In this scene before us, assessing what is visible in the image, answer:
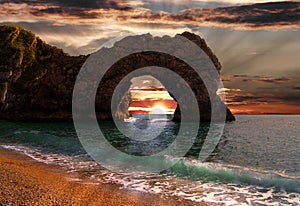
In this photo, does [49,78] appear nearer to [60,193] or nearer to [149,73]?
[149,73]

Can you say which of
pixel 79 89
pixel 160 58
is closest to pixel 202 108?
pixel 160 58

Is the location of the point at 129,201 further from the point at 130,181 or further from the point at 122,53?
the point at 122,53

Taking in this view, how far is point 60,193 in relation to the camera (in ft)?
41.2

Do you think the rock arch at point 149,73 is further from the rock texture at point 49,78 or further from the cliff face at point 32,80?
the cliff face at point 32,80

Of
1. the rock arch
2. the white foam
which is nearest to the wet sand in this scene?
the white foam

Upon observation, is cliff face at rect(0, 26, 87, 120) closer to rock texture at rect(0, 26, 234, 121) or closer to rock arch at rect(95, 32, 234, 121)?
rock texture at rect(0, 26, 234, 121)

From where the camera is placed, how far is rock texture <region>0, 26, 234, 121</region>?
82188 mm

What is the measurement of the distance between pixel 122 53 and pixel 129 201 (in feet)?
253

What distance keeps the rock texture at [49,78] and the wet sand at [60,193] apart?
233 ft

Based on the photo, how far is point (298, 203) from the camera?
1347 cm

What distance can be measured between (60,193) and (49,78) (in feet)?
255

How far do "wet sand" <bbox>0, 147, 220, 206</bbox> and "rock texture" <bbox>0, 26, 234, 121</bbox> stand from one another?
71.1m

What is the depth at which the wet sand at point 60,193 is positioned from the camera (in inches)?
442

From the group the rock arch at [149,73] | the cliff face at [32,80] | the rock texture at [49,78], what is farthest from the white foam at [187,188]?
the cliff face at [32,80]
